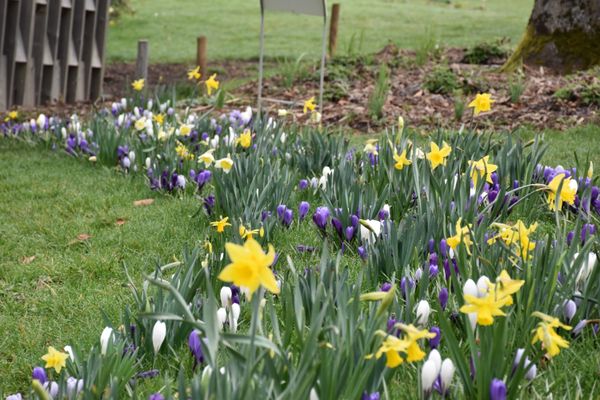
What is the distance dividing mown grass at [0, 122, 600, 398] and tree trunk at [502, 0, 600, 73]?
85.3 inches

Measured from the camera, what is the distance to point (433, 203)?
313 centimetres

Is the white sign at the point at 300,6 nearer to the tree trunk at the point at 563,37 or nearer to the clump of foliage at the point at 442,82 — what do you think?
the clump of foliage at the point at 442,82

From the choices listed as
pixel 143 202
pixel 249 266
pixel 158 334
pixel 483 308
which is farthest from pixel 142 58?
pixel 249 266

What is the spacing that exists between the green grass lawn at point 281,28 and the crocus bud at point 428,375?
10.8 m

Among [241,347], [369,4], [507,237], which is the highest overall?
[369,4]

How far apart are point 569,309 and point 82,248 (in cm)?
233

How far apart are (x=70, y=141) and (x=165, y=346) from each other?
3.57 meters

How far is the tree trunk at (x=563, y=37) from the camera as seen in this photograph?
7.80 m

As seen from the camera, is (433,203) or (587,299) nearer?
(587,299)

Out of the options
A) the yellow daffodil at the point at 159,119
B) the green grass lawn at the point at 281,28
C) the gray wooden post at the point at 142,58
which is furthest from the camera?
the green grass lawn at the point at 281,28

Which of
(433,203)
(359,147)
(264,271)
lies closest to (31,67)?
(359,147)

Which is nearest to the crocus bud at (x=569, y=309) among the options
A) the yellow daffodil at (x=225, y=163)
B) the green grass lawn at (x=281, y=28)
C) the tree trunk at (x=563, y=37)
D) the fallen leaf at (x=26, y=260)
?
the yellow daffodil at (x=225, y=163)

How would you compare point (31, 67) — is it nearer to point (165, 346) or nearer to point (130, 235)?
point (130, 235)

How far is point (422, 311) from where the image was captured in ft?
7.25
